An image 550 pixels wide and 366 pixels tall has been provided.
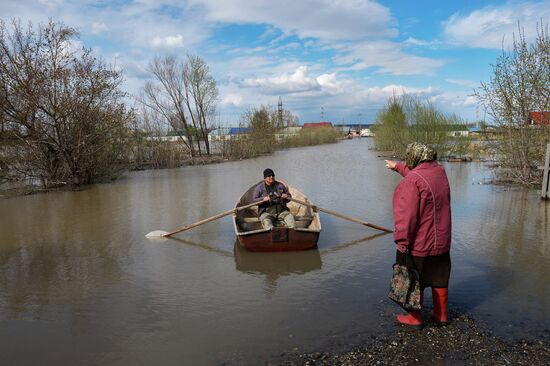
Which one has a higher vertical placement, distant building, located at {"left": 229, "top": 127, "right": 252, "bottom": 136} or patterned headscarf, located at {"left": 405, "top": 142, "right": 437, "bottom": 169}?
distant building, located at {"left": 229, "top": 127, "right": 252, "bottom": 136}

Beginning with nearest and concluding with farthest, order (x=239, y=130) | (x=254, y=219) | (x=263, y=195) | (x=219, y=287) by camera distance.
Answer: (x=219, y=287) → (x=263, y=195) → (x=254, y=219) → (x=239, y=130)

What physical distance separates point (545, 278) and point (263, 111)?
130 feet

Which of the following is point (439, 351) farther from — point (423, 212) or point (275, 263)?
point (275, 263)

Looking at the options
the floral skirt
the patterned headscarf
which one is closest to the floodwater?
the floral skirt

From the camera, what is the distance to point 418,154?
423 cm

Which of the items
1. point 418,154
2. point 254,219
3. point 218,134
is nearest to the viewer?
point 418,154

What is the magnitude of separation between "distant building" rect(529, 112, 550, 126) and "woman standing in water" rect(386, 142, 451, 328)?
1116cm

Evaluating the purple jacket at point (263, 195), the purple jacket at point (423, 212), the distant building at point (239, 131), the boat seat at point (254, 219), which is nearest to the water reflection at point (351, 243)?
the boat seat at point (254, 219)

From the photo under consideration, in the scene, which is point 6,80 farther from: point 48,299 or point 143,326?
point 143,326

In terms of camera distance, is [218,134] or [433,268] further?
[218,134]

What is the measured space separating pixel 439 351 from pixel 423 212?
127 cm

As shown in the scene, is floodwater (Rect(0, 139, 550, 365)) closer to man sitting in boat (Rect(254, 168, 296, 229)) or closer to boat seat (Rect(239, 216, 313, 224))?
boat seat (Rect(239, 216, 313, 224))

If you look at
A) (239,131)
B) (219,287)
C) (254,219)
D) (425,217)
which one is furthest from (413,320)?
(239,131)

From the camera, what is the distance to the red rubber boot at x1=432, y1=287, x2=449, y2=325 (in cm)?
439
